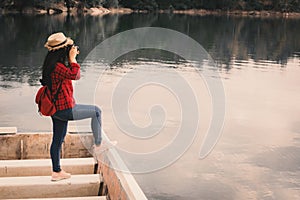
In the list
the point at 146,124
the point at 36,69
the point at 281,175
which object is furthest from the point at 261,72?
the point at 281,175

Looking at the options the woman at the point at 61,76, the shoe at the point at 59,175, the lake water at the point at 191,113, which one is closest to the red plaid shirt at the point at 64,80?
the woman at the point at 61,76

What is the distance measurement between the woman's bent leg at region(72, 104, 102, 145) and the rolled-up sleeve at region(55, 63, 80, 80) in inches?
24.0

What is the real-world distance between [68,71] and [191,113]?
12457mm

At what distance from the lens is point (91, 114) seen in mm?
7445

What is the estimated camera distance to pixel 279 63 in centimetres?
3691

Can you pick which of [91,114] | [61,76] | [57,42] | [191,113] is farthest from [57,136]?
[191,113]

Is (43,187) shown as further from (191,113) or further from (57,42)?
(191,113)

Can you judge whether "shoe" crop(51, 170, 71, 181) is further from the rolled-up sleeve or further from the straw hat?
the straw hat

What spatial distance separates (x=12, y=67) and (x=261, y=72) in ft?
50.9

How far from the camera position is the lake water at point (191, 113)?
12172 millimetres

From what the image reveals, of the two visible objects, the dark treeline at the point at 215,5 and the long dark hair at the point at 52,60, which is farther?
the dark treeline at the point at 215,5

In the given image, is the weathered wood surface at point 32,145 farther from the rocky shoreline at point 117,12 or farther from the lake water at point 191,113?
the rocky shoreline at point 117,12

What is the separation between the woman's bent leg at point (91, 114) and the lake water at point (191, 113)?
362 cm

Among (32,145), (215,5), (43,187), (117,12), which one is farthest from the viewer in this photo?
(215,5)
